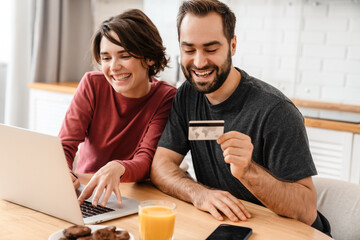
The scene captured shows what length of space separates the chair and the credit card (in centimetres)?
62

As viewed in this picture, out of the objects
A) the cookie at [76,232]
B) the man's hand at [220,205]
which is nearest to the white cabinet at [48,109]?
the man's hand at [220,205]

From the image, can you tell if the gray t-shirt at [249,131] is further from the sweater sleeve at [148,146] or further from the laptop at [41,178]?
the laptop at [41,178]

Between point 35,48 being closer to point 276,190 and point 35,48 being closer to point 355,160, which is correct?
→ point 355,160

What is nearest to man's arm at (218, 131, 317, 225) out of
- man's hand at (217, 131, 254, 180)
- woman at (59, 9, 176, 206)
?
man's hand at (217, 131, 254, 180)

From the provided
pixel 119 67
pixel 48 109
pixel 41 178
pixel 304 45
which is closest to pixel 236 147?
pixel 41 178

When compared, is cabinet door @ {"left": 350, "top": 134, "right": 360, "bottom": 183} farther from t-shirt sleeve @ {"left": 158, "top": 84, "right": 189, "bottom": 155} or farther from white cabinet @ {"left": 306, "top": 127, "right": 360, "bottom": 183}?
t-shirt sleeve @ {"left": 158, "top": 84, "right": 189, "bottom": 155}

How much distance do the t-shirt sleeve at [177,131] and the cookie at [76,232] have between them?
72 centimetres

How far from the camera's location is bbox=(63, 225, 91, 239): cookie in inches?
37.4

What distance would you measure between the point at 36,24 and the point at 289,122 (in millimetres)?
2665

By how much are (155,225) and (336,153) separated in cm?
169

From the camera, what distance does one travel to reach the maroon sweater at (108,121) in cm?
181

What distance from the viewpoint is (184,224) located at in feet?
3.92

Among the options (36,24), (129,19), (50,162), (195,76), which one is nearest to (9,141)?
(50,162)

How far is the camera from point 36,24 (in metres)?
3.50
